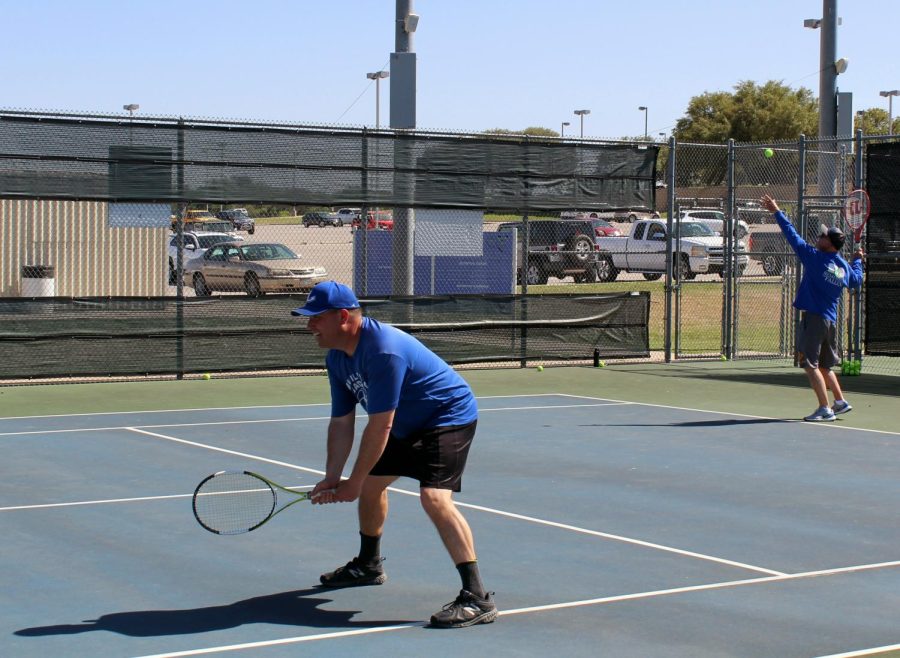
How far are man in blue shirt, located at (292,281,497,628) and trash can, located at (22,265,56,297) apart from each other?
10.2 m

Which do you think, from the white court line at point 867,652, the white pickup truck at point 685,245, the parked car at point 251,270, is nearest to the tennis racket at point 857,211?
the parked car at point 251,270

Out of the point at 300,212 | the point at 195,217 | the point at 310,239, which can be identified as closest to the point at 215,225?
the point at 310,239

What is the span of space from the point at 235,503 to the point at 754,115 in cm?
6266

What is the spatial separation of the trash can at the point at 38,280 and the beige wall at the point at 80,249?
0.23 feet

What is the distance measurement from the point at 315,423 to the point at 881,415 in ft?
18.3

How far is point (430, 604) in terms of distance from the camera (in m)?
6.32

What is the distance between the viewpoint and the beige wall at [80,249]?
607 inches

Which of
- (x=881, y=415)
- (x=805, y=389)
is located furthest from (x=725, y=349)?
(x=881, y=415)

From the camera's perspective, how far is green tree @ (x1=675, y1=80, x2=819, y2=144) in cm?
6600

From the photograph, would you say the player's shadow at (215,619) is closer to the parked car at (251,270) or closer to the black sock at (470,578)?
the black sock at (470,578)

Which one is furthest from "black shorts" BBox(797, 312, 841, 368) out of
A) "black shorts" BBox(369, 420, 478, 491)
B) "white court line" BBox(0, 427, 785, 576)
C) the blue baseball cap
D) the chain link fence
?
the blue baseball cap

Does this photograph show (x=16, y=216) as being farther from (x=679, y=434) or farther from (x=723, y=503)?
(x=723, y=503)

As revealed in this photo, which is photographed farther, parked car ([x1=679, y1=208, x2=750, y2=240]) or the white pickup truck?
the white pickup truck

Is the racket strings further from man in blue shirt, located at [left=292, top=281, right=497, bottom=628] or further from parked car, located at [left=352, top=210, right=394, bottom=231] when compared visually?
parked car, located at [left=352, top=210, right=394, bottom=231]
